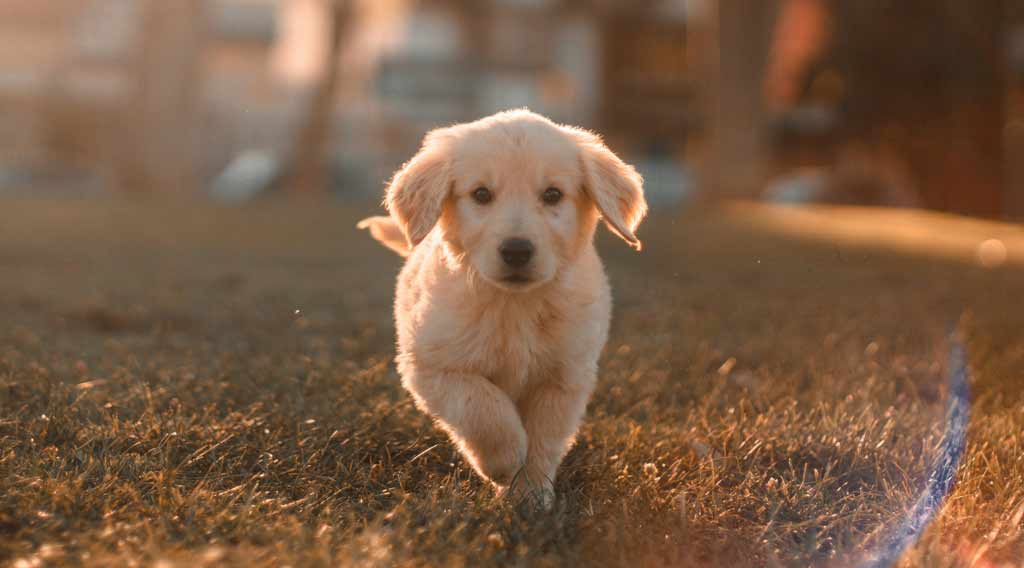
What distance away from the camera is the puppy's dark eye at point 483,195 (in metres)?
2.90

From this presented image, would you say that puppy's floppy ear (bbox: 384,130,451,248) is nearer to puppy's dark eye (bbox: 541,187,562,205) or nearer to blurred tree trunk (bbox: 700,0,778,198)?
puppy's dark eye (bbox: 541,187,562,205)

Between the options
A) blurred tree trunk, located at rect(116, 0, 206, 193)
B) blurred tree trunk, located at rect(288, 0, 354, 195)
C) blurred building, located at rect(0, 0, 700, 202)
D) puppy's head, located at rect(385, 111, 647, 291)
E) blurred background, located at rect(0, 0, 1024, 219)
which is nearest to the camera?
puppy's head, located at rect(385, 111, 647, 291)

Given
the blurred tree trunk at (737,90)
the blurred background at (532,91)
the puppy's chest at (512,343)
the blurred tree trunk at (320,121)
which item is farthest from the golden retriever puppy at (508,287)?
the blurred tree trunk at (320,121)

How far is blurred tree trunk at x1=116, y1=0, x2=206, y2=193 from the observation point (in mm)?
17156

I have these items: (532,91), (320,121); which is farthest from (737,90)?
(532,91)

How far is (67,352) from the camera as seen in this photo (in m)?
3.86

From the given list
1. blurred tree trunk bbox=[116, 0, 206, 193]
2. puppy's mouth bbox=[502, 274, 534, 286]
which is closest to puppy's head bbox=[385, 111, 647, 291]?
puppy's mouth bbox=[502, 274, 534, 286]

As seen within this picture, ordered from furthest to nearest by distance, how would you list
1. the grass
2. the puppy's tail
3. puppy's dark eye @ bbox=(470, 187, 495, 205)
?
the puppy's tail → puppy's dark eye @ bbox=(470, 187, 495, 205) → the grass

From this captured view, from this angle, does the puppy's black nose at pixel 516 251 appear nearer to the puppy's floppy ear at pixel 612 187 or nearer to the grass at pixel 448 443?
the puppy's floppy ear at pixel 612 187

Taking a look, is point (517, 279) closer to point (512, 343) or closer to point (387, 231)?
point (512, 343)

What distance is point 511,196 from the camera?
287 centimetres

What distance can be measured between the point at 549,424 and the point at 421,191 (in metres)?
0.75

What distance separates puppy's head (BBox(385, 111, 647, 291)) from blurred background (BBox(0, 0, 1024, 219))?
11775mm

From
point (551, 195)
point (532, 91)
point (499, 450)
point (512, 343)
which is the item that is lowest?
point (532, 91)
